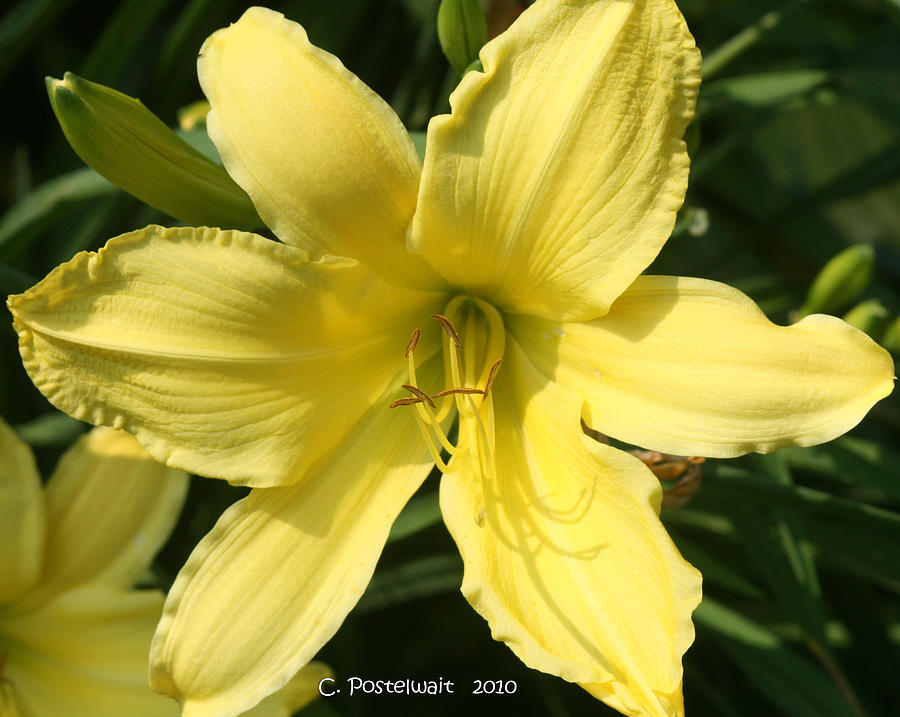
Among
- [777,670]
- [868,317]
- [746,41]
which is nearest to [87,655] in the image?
[777,670]

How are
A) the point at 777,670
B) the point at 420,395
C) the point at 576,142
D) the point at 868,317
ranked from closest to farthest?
the point at 576,142, the point at 420,395, the point at 868,317, the point at 777,670

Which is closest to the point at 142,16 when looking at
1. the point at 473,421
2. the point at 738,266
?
the point at 473,421

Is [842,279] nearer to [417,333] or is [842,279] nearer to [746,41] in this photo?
[746,41]

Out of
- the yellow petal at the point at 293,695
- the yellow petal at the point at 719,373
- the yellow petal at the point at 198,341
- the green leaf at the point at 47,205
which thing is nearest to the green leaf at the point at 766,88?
the yellow petal at the point at 719,373

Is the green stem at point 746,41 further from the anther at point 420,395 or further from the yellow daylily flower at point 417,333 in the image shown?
the anther at point 420,395

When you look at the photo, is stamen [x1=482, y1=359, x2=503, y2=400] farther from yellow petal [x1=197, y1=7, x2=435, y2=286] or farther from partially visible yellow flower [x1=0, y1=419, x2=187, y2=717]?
partially visible yellow flower [x1=0, y1=419, x2=187, y2=717]

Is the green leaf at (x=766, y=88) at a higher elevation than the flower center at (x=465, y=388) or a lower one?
higher

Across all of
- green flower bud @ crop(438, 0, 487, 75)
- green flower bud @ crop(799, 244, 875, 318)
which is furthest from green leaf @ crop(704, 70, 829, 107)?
green flower bud @ crop(438, 0, 487, 75)

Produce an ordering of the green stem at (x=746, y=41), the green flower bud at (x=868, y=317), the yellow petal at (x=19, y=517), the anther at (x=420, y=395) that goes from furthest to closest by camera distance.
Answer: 1. the green stem at (x=746, y=41)
2. the green flower bud at (x=868, y=317)
3. the yellow petal at (x=19, y=517)
4. the anther at (x=420, y=395)

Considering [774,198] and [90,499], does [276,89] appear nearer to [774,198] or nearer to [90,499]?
[90,499]
